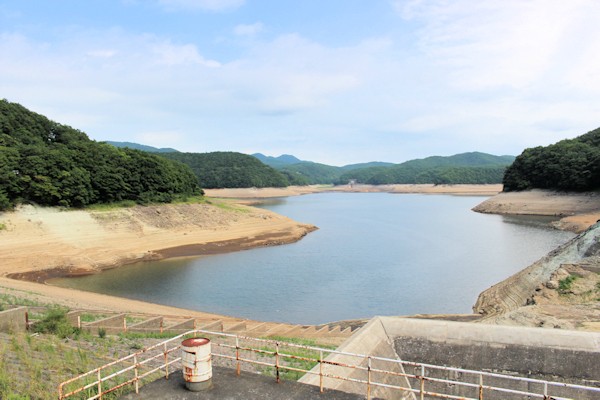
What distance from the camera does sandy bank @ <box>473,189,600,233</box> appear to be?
5197cm

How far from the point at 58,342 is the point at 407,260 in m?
25.3

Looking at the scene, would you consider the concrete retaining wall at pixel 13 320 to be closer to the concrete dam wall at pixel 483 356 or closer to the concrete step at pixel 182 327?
the concrete step at pixel 182 327

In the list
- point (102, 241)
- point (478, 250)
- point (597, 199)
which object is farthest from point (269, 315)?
point (597, 199)

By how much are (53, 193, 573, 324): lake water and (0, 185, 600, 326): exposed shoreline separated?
2138 mm

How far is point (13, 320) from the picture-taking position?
10.0 meters

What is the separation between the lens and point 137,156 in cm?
4588

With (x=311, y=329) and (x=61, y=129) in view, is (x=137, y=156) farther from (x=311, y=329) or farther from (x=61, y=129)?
(x=311, y=329)

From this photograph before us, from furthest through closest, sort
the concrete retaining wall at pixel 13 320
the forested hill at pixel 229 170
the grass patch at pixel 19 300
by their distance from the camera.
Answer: the forested hill at pixel 229 170
the grass patch at pixel 19 300
the concrete retaining wall at pixel 13 320

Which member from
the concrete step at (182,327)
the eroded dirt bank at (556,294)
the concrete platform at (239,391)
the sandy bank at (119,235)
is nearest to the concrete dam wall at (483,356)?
the concrete platform at (239,391)

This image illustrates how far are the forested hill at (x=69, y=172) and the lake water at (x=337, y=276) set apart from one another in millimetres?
11467

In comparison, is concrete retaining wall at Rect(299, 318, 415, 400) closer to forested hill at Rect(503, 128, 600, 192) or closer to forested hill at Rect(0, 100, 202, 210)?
forested hill at Rect(0, 100, 202, 210)

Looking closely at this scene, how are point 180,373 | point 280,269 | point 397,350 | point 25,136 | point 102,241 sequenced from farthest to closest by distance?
point 25,136 < point 102,241 < point 280,269 < point 397,350 < point 180,373

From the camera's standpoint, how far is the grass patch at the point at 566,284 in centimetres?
1478

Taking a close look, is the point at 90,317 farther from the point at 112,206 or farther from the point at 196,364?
the point at 112,206
